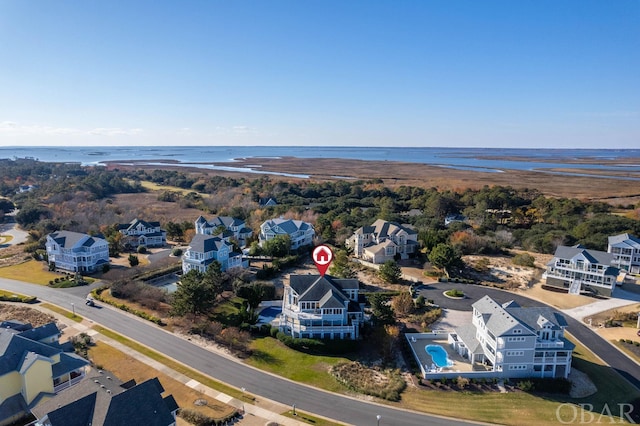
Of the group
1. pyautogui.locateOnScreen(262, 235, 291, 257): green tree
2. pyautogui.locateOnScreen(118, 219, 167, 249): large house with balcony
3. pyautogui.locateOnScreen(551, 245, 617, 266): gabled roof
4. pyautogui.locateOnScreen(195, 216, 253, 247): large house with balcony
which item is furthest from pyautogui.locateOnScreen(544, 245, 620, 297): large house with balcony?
pyautogui.locateOnScreen(118, 219, 167, 249): large house with balcony

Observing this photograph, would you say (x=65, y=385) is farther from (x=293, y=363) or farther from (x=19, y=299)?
(x=19, y=299)

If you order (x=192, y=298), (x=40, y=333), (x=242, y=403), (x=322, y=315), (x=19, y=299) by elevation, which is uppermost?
(x=40, y=333)

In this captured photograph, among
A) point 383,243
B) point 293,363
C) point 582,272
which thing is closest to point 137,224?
point 383,243

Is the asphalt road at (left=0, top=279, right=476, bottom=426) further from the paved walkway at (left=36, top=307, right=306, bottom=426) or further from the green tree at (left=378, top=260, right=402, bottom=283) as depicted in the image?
the green tree at (left=378, top=260, right=402, bottom=283)

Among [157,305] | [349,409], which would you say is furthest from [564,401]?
[157,305]

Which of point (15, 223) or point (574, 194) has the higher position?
point (574, 194)

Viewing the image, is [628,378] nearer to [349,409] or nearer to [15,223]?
[349,409]
